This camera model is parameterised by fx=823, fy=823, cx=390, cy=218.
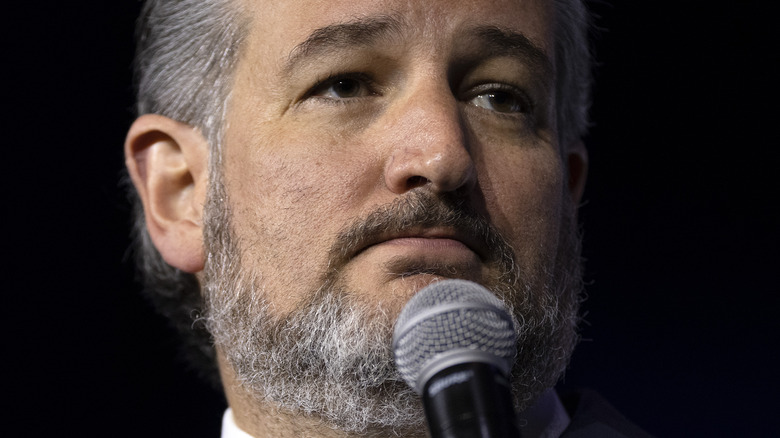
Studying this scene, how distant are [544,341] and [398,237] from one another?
0.44 metres

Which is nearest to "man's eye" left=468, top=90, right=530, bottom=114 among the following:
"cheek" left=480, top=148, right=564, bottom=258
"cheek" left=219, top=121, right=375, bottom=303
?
"cheek" left=480, top=148, right=564, bottom=258

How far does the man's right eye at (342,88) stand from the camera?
5.62 ft

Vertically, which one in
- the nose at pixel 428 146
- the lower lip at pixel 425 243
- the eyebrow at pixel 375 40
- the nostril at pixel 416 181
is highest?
the eyebrow at pixel 375 40

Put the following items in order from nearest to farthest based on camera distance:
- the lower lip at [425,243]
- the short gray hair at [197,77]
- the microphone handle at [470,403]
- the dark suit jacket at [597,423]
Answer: the microphone handle at [470,403], the lower lip at [425,243], the dark suit jacket at [597,423], the short gray hair at [197,77]

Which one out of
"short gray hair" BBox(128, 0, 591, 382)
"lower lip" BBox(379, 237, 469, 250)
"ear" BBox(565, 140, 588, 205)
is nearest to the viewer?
"lower lip" BBox(379, 237, 469, 250)

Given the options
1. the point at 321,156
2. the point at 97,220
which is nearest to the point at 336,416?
the point at 321,156

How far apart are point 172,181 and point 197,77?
Answer: 26 centimetres

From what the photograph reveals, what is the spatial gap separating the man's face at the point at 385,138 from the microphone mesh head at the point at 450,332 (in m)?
0.42

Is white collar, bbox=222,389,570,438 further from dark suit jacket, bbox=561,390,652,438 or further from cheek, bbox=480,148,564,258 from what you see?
cheek, bbox=480,148,564,258

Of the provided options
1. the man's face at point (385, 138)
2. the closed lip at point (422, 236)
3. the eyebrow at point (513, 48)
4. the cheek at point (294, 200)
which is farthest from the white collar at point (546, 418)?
the eyebrow at point (513, 48)

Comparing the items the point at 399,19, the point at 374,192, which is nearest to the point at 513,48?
the point at 399,19

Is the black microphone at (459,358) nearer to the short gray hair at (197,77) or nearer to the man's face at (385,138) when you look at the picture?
the man's face at (385,138)

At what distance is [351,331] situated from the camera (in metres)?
1.50

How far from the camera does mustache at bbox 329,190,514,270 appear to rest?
1.49m
